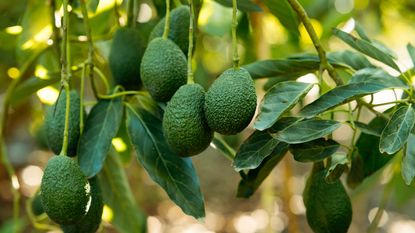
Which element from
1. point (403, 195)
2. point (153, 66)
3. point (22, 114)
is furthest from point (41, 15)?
point (22, 114)

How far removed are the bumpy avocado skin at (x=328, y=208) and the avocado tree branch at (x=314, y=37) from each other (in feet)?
0.52

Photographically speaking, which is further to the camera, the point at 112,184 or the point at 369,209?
the point at 369,209

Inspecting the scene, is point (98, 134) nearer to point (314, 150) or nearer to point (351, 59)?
point (314, 150)

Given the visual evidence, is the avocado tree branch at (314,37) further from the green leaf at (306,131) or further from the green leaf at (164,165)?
the green leaf at (164,165)

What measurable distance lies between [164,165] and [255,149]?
185mm

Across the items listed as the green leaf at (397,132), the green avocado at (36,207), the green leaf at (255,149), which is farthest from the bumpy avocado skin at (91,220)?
the green avocado at (36,207)

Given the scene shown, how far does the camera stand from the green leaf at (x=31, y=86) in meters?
1.40

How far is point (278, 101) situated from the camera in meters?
1.00

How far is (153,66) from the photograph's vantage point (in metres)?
1.00

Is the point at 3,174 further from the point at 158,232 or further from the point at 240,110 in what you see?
the point at 240,110

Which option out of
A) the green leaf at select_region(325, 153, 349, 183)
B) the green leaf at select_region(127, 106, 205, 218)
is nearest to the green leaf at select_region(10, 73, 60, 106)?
the green leaf at select_region(127, 106, 205, 218)

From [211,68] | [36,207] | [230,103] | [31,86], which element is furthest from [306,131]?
[211,68]

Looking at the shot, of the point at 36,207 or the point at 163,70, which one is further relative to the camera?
the point at 36,207

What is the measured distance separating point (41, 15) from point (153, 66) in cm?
71
